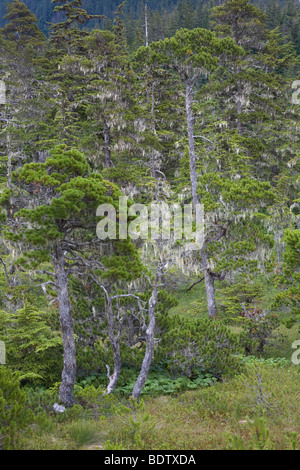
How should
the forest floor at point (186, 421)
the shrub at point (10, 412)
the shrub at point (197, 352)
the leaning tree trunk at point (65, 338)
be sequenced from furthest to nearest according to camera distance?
1. the shrub at point (197, 352)
2. the leaning tree trunk at point (65, 338)
3. the forest floor at point (186, 421)
4. the shrub at point (10, 412)

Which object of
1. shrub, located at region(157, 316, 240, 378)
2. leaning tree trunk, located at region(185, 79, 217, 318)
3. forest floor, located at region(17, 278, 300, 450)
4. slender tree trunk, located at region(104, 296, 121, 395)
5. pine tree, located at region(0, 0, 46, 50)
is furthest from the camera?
pine tree, located at region(0, 0, 46, 50)

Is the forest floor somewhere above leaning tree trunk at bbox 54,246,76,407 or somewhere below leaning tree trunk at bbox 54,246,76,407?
below

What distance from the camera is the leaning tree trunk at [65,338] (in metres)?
8.16

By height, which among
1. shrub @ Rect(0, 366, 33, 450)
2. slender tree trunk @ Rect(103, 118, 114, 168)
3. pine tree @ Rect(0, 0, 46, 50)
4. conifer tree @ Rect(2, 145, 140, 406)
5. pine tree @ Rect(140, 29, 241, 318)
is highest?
pine tree @ Rect(0, 0, 46, 50)

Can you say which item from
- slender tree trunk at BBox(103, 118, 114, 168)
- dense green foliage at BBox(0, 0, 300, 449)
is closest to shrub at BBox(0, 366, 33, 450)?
dense green foliage at BBox(0, 0, 300, 449)

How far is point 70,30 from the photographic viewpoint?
27297 mm

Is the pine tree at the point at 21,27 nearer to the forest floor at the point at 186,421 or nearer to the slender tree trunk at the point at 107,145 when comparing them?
the slender tree trunk at the point at 107,145

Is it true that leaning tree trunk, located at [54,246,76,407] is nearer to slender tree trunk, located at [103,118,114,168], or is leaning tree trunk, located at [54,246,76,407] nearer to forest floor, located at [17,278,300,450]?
forest floor, located at [17,278,300,450]

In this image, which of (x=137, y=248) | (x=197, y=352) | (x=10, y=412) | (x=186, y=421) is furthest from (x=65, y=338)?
(x=197, y=352)

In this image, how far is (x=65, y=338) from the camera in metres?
8.24

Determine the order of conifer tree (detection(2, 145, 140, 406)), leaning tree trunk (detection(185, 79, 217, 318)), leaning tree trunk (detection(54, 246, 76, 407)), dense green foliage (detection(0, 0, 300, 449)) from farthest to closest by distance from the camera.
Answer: leaning tree trunk (detection(185, 79, 217, 318)) < leaning tree trunk (detection(54, 246, 76, 407)) < dense green foliage (detection(0, 0, 300, 449)) < conifer tree (detection(2, 145, 140, 406))

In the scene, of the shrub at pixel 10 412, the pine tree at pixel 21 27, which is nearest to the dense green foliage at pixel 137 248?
the shrub at pixel 10 412

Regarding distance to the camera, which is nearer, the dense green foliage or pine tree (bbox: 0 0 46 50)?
the dense green foliage

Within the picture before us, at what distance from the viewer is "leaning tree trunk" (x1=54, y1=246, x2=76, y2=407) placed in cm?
816
